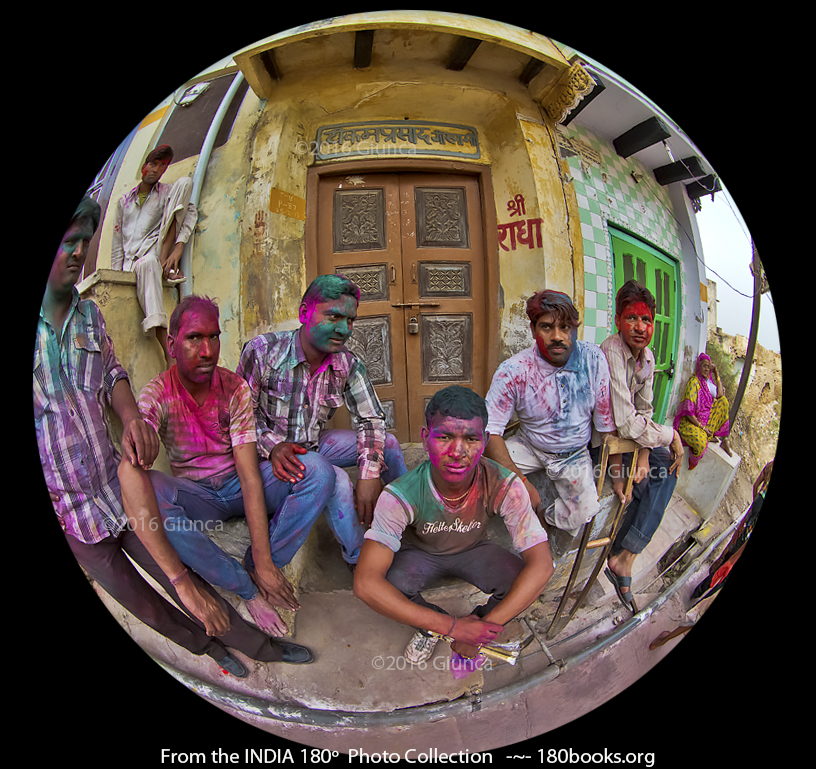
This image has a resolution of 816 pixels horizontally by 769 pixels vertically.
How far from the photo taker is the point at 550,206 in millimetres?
2334

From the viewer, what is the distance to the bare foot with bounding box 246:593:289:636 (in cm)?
247

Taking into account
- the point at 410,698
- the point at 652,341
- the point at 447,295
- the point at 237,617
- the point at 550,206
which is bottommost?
the point at 410,698

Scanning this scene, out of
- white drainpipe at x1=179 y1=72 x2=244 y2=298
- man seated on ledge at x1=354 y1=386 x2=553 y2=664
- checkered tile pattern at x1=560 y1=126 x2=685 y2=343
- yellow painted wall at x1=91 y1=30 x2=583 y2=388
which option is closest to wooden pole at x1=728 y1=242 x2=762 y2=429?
checkered tile pattern at x1=560 y1=126 x2=685 y2=343

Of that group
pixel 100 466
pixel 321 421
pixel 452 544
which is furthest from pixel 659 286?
pixel 100 466

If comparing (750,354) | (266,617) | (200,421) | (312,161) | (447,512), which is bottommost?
(266,617)

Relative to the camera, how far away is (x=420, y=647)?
8.08ft

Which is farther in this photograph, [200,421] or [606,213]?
[606,213]

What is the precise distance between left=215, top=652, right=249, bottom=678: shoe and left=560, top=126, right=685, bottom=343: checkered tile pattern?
6.40ft

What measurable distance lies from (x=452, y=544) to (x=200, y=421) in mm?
1020

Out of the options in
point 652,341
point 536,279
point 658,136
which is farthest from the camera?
point 658,136

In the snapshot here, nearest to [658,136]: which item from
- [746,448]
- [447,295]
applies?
[447,295]

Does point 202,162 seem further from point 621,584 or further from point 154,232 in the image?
point 621,584

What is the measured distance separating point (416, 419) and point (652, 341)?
0.96 meters

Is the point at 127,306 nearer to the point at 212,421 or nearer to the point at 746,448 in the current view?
the point at 212,421
